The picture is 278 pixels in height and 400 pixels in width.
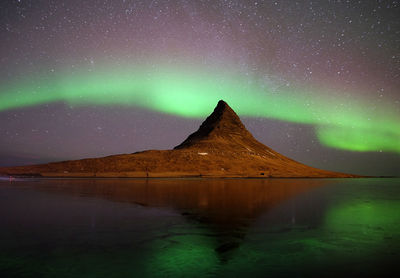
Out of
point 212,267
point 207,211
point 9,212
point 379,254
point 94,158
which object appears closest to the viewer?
point 212,267

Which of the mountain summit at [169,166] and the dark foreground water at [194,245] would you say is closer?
the dark foreground water at [194,245]

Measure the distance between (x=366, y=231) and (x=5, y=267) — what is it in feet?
51.6

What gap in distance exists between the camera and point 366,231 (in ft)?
55.4

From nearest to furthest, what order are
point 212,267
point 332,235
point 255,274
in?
point 255,274
point 212,267
point 332,235

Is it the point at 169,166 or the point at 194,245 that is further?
the point at 169,166

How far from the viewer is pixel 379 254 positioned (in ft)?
38.9

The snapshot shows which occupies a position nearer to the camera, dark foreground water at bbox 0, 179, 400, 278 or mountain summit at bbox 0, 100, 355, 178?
dark foreground water at bbox 0, 179, 400, 278

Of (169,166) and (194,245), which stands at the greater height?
(169,166)

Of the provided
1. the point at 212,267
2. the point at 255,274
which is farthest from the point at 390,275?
the point at 212,267

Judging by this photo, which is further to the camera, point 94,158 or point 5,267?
point 94,158

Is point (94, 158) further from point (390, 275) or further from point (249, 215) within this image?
point (390, 275)

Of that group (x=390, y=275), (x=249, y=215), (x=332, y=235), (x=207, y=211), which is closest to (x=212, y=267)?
(x=390, y=275)

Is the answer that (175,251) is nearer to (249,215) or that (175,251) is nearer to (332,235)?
(332,235)

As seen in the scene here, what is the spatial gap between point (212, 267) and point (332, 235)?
26.1 feet
